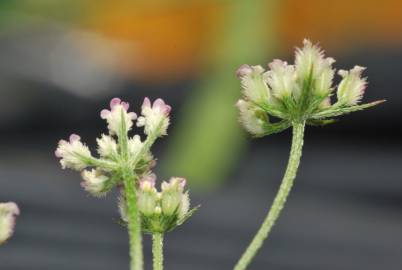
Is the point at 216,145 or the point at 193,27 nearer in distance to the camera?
the point at 216,145

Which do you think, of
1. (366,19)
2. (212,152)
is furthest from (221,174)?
(366,19)

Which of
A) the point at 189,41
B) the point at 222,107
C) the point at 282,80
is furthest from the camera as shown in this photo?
the point at 189,41

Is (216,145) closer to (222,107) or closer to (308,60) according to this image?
(222,107)

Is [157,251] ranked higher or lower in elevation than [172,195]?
lower

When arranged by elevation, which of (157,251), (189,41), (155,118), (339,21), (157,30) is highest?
(157,30)

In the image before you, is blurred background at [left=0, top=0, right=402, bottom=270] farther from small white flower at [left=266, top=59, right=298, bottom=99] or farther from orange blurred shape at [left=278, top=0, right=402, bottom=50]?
small white flower at [left=266, top=59, right=298, bottom=99]

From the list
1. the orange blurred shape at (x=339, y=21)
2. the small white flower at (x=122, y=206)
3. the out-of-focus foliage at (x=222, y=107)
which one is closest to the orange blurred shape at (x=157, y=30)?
the orange blurred shape at (x=339, y=21)

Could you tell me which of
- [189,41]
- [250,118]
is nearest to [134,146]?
[250,118]
